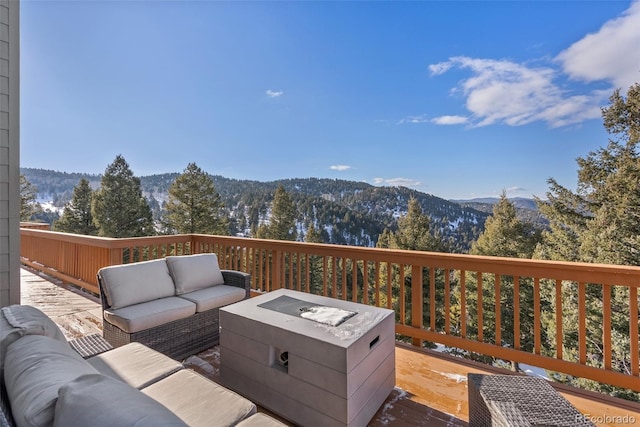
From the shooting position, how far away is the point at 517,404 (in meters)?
→ 1.41

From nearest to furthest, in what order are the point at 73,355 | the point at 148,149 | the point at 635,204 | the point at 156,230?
the point at 73,355 < the point at 635,204 < the point at 156,230 < the point at 148,149

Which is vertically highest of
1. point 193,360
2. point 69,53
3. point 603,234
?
point 69,53

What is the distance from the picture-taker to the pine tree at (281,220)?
23.2 metres

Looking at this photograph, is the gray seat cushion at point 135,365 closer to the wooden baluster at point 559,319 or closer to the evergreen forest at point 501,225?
the evergreen forest at point 501,225

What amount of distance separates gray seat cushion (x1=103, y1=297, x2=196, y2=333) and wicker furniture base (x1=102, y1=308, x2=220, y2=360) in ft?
0.14

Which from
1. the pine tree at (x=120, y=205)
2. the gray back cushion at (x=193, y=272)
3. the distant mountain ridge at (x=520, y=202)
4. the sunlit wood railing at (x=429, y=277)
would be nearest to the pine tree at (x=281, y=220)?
the pine tree at (x=120, y=205)

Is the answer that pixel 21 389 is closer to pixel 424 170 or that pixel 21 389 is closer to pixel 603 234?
pixel 603 234

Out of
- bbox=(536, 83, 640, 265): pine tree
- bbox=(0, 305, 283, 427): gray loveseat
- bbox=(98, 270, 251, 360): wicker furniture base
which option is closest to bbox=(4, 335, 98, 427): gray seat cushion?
bbox=(0, 305, 283, 427): gray loveseat

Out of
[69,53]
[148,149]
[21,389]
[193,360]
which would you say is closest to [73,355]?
[21,389]

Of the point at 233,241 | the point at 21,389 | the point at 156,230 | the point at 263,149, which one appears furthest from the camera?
the point at 263,149

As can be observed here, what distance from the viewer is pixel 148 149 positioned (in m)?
26.7

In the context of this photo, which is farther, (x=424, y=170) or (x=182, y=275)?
(x=424, y=170)

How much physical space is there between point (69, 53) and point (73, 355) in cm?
884

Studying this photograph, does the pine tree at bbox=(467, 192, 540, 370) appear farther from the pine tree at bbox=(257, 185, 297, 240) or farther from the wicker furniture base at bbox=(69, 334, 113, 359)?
the wicker furniture base at bbox=(69, 334, 113, 359)
